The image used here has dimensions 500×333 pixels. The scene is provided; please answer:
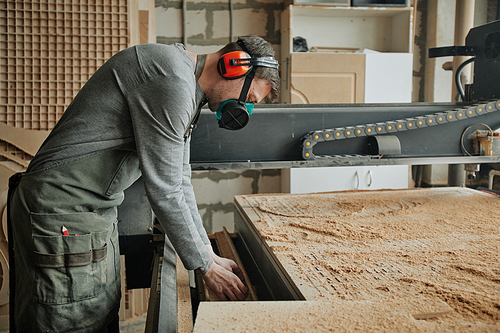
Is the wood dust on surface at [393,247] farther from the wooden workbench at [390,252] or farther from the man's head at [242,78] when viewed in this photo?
the man's head at [242,78]

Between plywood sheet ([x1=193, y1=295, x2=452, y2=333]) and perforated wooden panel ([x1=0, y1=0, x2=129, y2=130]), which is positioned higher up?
perforated wooden panel ([x1=0, y1=0, x2=129, y2=130])

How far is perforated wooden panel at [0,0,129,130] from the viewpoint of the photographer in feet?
7.97

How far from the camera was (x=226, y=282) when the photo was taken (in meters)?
1.25

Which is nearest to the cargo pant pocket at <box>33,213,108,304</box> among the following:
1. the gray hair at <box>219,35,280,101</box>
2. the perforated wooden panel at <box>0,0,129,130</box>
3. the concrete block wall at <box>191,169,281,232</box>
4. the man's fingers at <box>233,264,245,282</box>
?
the man's fingers at <box>233,264,245,282</box>

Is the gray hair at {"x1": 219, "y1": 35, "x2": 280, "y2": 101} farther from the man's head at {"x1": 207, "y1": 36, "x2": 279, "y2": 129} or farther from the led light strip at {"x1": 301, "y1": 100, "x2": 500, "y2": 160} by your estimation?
the led light strip at {"x1": 301, "y1": 100, "x2": 500, "y2": 160}

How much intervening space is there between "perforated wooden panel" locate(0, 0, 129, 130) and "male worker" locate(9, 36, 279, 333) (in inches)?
53.7

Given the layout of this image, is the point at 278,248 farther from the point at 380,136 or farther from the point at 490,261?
the point at 380,136

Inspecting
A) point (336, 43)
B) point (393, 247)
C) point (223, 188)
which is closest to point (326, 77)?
point (336, 43)

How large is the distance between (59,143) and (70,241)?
31cm

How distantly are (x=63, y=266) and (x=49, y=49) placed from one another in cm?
175

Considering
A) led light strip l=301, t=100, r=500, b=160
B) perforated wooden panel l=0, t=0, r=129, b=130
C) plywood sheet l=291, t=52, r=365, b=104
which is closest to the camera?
led light strip l=301, t=100, r=500, b=160

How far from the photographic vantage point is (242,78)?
132 centimetres

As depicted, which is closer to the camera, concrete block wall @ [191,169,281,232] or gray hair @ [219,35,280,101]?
gray hair @ [219,35,280,101]

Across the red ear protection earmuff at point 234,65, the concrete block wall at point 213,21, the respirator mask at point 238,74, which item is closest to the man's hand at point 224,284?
the respirator mask at point 238,74
